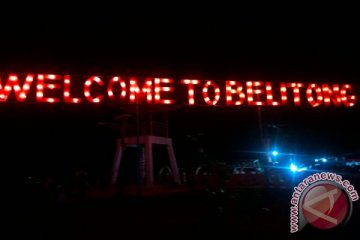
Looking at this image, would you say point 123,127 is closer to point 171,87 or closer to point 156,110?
point 156,110

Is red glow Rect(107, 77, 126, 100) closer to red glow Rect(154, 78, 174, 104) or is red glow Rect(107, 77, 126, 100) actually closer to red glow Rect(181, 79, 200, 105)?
red glow Rect(154, 78, 174, 104)

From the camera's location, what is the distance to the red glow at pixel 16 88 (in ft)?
36.6

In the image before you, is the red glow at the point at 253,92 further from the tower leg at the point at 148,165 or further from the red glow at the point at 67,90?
the tower leg at the point at 148,165

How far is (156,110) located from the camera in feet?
69.8

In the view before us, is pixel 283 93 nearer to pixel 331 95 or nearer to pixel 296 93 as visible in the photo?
pixel 296 93

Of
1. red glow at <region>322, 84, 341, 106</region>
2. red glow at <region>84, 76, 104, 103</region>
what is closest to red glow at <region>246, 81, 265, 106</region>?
red glow at <region>322, 84, 341, 106</region>

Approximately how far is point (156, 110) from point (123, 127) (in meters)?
2.97

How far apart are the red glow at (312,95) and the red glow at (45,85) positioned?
864 cm

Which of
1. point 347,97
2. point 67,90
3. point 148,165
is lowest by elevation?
point 148,165

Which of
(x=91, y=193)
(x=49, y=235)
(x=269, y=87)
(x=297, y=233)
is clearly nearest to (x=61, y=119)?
(x=91, y=193)

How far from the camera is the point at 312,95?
45.4 feet

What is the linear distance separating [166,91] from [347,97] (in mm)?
6754

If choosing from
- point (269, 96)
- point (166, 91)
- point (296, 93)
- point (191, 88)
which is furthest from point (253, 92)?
point (166, 91)

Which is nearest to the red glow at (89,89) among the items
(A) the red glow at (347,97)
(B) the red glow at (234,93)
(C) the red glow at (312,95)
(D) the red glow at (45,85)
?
(D) the red glow at (45,85)
